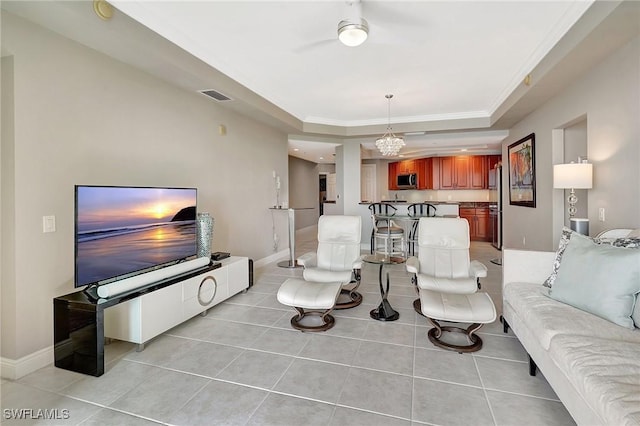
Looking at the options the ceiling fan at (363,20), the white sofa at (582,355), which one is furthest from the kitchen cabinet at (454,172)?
the white sofa at (582,355)

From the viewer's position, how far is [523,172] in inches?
197

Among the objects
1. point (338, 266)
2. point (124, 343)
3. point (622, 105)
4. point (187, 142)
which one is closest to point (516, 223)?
point (622, 105)

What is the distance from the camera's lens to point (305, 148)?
7.30 meters

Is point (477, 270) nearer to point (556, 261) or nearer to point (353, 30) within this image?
point (556, 261)

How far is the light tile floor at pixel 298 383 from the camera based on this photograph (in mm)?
1711

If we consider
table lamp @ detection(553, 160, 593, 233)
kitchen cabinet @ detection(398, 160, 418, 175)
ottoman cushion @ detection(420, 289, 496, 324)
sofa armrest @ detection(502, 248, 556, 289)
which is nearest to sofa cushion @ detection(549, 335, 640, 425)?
ottoman cushion @ detection(420, 289, 496, 324)

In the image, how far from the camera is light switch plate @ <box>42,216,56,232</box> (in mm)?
2259

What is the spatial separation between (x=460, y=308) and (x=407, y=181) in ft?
23.3

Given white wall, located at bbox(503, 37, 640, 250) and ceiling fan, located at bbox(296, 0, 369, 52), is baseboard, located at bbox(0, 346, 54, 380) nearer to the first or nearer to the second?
ceiling fan, located at bbox(296, 0, 369, 52)

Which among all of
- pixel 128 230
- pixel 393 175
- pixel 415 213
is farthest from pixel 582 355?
pixel 393 175

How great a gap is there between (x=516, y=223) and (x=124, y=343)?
6088 millimetres

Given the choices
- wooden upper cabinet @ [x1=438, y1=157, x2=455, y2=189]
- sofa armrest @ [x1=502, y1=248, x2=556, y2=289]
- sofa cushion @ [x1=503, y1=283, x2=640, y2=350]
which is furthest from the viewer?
wooden upper cabinet @ [x1=438, y1=157, x2=455, y2=189]

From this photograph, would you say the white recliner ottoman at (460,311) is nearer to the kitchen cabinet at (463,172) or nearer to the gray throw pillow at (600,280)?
the gray throw pillow at (600,280)

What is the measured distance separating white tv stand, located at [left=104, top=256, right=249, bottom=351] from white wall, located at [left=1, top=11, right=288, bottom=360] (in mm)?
468
